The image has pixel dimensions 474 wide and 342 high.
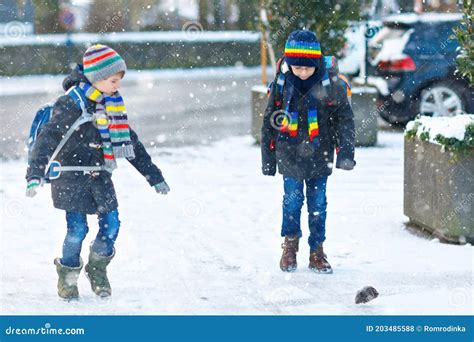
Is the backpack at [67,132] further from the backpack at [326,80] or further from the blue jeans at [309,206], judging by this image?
the blue jeans at [309,206]

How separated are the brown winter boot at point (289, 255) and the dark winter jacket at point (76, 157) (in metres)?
1.39

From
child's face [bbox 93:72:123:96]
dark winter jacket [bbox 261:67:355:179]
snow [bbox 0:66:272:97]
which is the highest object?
child's face [bbox 93:72:123:96]

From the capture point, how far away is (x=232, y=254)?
23.0 feet

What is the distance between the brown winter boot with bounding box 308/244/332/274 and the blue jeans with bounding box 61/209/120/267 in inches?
56.1

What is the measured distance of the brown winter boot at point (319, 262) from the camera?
6.46 m

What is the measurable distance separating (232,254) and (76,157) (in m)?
1.85

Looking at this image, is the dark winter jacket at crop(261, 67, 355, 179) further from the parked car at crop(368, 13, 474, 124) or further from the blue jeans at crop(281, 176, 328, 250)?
the parked car at crop(368, 13, 474, 124)

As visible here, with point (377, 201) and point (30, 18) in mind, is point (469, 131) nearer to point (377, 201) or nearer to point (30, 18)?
point (377, 201)

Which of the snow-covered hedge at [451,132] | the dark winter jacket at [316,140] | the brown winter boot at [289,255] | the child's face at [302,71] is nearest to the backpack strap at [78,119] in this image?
the dark winter jacket at [316,140]

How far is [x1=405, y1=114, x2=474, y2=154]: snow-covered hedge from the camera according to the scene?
699cm

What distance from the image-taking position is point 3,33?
84.7ft

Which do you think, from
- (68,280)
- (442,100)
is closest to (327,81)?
(68,280)

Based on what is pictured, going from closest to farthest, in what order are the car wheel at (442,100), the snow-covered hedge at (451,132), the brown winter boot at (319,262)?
the brown winter boot at (319,262) → the snow-covered hedge at (451,132) → the car wheel at (442,100)

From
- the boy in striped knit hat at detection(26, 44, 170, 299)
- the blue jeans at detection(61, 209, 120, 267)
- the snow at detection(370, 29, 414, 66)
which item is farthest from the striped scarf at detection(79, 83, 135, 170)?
the snow at detection(370, 29, 414, 66)
